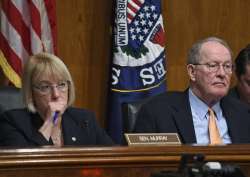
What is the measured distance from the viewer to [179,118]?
12.0 ft

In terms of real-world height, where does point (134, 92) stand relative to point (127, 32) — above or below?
below

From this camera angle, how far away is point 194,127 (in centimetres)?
368

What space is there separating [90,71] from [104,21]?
1.27ft

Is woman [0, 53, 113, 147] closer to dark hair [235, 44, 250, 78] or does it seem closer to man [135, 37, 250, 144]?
man [135, 37, 250, 144]

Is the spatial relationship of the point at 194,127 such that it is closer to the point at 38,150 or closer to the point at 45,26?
the point at 38,150

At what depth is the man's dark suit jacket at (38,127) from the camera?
3432 millimetres

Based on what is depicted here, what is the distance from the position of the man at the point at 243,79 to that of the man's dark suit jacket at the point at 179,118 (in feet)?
1.83

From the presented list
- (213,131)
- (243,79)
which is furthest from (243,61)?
(213,131)

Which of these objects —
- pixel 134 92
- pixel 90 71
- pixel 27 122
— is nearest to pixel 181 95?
pixel 27 122

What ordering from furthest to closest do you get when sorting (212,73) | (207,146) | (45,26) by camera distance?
(45,26) → (212,73) → (207,146)

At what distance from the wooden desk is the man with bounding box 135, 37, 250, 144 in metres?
0.81

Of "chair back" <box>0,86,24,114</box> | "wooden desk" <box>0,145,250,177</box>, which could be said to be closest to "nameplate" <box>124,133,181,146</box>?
"wooden desk" <box>0,145,250,177</box>

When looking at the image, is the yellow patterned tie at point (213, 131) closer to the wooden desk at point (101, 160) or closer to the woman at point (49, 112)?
the woman at point (49, 112)

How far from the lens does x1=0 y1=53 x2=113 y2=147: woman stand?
3510mm
